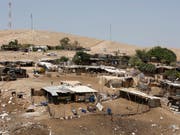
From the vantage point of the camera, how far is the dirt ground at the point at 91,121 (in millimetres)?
17891

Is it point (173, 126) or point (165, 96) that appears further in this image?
point (165, 96)

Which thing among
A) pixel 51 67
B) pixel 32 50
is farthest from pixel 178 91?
pixel 32 50

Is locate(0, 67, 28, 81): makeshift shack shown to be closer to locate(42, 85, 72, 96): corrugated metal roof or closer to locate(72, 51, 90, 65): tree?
locate(42, 85, 72, 96): corrugated metal roof

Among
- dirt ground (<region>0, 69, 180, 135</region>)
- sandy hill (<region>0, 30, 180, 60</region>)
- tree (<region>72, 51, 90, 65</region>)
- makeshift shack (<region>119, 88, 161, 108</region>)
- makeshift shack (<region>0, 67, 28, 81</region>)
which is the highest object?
sandy hill (<region>0, 30, 180, 60</region>)

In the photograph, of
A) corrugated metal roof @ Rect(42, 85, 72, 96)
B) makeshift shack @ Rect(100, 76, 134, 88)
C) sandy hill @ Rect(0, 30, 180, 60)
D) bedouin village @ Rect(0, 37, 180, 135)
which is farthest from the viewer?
sandy hill @ Rect(0, 30, 180, 60)

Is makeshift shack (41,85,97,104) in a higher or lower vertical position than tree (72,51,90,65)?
lower

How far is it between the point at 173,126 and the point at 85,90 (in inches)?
239

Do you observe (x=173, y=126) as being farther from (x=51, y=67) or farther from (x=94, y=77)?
(x=51, y=67)

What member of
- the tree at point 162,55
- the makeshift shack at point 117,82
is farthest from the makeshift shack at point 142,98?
the tree at point 162,55

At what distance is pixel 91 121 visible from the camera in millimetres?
19094

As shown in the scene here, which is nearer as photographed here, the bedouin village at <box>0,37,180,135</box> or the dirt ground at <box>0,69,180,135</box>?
the dirt ground at <box>0,69,180,135</box>

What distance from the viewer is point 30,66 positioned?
42.6m

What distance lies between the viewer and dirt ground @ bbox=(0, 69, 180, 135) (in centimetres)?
1789

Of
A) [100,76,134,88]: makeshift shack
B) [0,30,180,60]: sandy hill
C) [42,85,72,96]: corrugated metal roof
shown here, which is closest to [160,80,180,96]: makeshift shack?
[100,76,134,88]: makeshift shack
